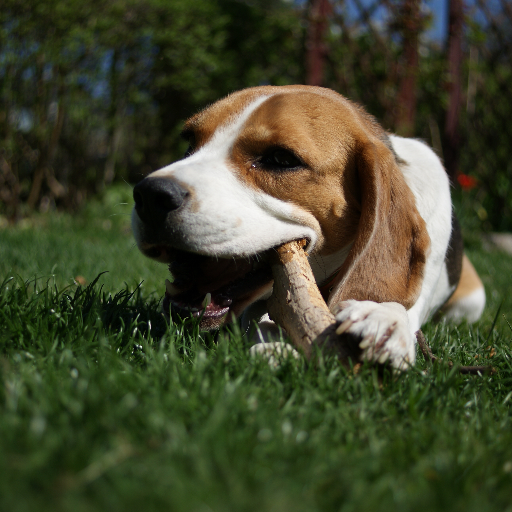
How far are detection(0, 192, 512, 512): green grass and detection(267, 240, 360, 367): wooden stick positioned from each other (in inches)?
3.8

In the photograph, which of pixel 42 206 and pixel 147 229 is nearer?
pixel 147 229

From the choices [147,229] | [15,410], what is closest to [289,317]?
[147,229]

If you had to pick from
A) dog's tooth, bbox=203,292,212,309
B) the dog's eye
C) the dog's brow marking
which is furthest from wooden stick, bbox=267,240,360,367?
the dog's brow marking

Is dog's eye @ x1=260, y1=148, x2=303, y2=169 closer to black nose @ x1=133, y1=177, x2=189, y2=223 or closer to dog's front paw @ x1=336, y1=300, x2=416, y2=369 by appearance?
black nose @ x1=133, y1=177, x2=189, y2=223

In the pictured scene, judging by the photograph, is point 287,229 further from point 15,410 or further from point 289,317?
point 15,410

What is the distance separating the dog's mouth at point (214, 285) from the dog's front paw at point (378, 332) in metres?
0.52

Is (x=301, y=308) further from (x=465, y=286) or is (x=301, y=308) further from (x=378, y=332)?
(x=465, y=286)

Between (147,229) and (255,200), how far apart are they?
19.5 inches

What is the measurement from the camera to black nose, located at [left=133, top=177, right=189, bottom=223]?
2090mm

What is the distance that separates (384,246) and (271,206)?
54 cm

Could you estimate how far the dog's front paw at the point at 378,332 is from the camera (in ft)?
5.82

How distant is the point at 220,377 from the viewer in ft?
5.11

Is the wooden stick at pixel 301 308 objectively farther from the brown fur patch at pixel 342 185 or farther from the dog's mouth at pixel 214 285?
the brown fur patch at pixel 342 185

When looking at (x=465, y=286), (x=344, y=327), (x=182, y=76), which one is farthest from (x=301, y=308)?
(x=182, y=76)
